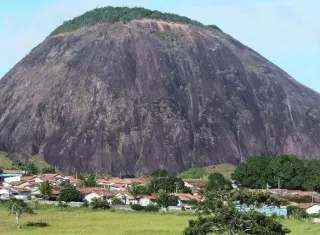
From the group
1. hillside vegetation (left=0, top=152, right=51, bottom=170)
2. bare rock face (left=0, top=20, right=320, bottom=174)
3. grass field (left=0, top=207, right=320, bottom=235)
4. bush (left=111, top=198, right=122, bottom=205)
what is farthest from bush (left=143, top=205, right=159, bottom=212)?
bare rock face (left=0, top=20, right=320, bottom=174)

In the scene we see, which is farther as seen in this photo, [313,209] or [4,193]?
[4,193]

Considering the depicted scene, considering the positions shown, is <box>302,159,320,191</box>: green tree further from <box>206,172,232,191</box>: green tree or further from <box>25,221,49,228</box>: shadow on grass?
<box>25,221,49,228</box>: shadow on grass

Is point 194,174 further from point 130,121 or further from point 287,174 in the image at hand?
point 287,174

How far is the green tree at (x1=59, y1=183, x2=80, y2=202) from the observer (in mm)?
91625

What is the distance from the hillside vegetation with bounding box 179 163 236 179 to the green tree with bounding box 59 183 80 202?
56383 mm

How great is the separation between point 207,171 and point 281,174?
133 ft

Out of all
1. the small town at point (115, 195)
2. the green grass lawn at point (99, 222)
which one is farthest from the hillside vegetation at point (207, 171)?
the green grass lawn at point (99, 222)

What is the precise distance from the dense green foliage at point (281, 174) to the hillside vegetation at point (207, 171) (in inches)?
792

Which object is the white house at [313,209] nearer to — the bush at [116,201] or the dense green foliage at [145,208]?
the dense green foliage at [145,208]

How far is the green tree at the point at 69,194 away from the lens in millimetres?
91625

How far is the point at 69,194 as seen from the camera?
9250 centimetres

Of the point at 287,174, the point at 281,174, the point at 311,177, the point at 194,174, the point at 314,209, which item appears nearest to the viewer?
the point at 314,209

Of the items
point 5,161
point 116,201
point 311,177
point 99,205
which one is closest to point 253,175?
point 311,177

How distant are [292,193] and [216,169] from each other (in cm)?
5512
